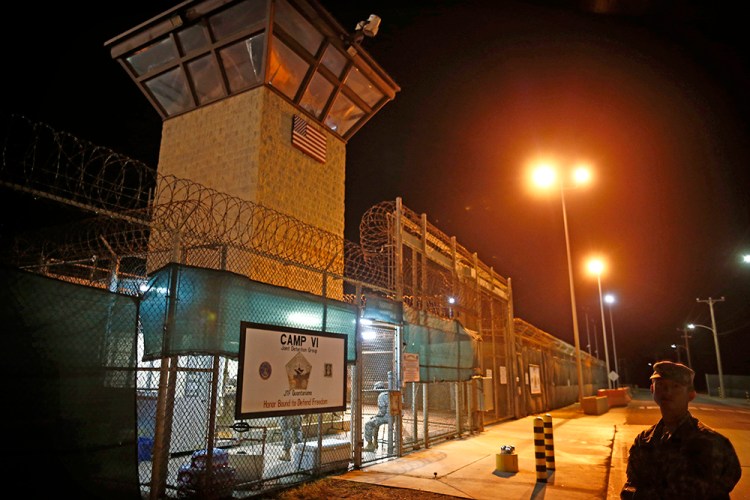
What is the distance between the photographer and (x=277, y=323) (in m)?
7.17

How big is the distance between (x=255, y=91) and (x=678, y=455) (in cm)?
1236

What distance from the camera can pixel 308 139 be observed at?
14086 mm

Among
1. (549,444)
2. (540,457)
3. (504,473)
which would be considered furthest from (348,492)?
(549,444)

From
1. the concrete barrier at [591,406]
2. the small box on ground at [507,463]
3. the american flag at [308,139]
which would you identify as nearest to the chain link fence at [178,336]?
the small box on ground at [507,463]

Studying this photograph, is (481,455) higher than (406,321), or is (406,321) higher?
(406,321)

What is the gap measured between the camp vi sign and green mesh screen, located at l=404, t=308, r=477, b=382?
293 centimetres

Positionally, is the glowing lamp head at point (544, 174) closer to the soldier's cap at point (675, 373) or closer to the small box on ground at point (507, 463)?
the small box on ground at point (507, 463)

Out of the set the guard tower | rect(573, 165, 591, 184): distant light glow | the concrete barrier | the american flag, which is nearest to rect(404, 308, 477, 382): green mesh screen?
the guard tower

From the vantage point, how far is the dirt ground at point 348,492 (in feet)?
22.3

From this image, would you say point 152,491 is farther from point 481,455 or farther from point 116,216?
point 481,455

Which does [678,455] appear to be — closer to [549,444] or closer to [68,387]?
[68,387]

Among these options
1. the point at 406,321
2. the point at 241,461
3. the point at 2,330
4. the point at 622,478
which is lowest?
the point at 622,478

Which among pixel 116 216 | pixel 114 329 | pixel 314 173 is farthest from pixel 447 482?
pixel 314 173

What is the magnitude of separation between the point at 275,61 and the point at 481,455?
1051 cm
